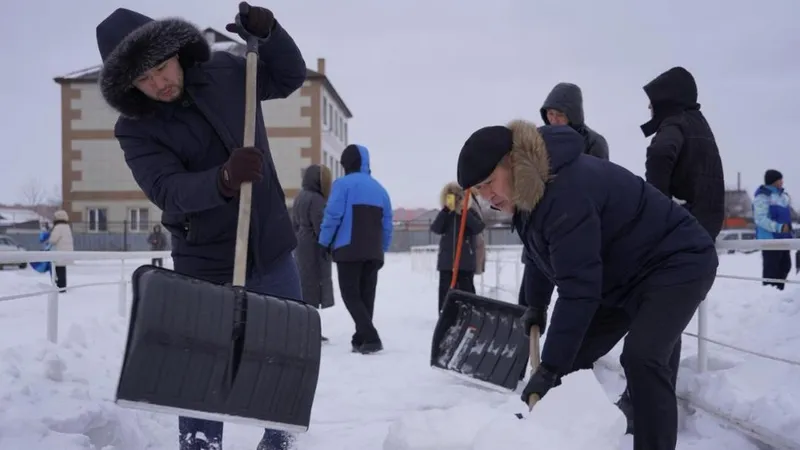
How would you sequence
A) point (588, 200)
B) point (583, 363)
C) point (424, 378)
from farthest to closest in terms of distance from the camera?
point (424, 378) < point (583, 363) < point (588, 200)

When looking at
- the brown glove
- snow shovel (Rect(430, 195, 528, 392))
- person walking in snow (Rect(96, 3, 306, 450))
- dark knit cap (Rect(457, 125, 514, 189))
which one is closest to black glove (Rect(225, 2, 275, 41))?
person walking in snow (Rect(96, 3, 306, 450))

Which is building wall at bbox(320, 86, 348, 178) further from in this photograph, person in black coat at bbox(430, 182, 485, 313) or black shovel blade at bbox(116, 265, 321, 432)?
black shovel blade at bbox(116, 265, 321, 432)

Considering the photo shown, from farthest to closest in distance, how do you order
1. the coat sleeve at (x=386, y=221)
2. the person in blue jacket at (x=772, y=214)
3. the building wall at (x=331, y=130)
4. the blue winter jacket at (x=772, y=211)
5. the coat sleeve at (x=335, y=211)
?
1. the building wall at (x=331, y=130)
2. the blue winter jacket at (x=772, y=211)
3. the person in blue jacket at (x=772, y=214)
4. the coat sleeve at (x=386, y=221)
5. the coat sleeve at (x=335, y=211)

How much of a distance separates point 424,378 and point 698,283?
8.91 ft

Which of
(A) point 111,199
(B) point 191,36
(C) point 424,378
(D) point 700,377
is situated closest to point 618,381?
(D) point 700,377

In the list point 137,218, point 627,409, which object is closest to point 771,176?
point 627,409

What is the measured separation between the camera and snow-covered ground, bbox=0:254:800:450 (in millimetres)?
2703

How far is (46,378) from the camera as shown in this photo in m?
3.33

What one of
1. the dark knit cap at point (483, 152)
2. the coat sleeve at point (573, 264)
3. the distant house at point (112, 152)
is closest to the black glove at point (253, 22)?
the dark knit cap at point (483, 152)

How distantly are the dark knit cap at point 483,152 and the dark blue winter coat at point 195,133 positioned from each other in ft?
2.49

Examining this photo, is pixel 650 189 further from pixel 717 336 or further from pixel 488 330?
pixel 717 336

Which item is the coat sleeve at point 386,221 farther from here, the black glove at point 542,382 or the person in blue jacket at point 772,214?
the person in blue jacket at point 772,214

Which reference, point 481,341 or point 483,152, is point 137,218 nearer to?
point 481,341

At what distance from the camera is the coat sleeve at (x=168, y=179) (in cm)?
223
